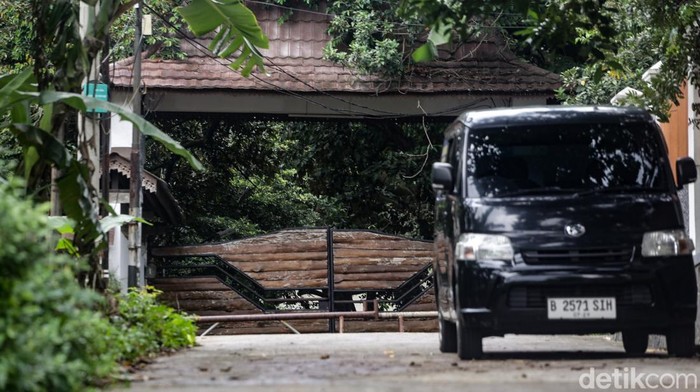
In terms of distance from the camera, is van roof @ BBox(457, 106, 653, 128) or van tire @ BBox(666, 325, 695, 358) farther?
van roof @ BBox(457, 106, 653, 128)

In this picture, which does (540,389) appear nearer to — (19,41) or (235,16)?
(235,16)

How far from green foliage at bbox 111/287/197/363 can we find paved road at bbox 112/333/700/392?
24 centimetres

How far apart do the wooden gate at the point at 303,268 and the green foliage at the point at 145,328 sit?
1279 cm

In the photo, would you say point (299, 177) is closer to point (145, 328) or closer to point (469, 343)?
point (145, 328)

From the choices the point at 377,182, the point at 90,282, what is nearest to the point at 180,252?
the point at 377,182

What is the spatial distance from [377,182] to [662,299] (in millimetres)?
19512

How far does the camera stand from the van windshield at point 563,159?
10.9m

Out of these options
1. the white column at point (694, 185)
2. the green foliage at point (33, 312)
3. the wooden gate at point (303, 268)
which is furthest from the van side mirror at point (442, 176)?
the wooden gate at point (303, 268)

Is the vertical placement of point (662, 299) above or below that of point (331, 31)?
below

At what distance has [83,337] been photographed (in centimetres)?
688

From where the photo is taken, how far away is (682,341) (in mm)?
10688

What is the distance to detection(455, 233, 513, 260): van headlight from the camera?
34.1ft

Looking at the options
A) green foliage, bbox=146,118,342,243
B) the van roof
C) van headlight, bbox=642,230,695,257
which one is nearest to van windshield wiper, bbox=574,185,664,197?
van headlight, bbox=642,230,695,257

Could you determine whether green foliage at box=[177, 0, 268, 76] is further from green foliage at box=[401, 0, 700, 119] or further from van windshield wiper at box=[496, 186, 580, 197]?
van windshield wiper at box=[496, 186, 580, 197]
